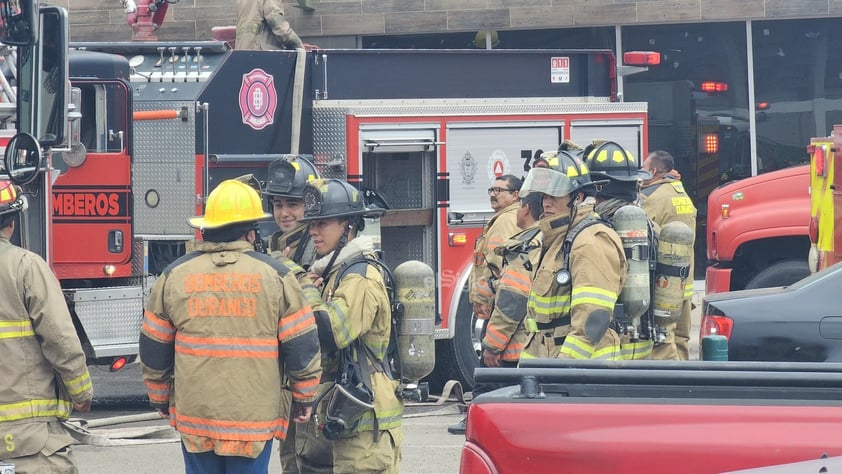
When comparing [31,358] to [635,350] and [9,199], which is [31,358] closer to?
[9,199]

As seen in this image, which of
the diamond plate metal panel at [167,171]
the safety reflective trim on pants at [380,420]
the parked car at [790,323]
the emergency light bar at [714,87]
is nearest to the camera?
the safety reflective trim on pants at [380,420]

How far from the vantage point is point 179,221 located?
920cm

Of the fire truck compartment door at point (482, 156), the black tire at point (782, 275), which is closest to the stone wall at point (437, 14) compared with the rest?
the black tire at point (782, 275)

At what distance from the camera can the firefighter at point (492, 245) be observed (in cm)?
801

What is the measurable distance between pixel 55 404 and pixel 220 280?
90 centimetres

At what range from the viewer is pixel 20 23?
566 centimetres

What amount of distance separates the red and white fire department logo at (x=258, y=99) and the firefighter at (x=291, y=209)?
3.26m

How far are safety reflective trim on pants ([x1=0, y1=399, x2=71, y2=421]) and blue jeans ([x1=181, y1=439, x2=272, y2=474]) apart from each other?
0.57 m

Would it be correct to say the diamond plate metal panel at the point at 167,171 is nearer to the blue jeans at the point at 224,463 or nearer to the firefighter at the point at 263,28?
the firefighter at the point at 263,28

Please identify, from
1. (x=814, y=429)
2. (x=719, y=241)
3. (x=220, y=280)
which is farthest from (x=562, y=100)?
(x=814, y=429)

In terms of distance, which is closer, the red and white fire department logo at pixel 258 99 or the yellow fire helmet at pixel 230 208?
the yellow fire helmet at pixel 230 208

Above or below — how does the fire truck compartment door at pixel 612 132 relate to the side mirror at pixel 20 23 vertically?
below

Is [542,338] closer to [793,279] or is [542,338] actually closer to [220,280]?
[220,280]

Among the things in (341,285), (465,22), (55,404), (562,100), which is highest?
(465,22)
